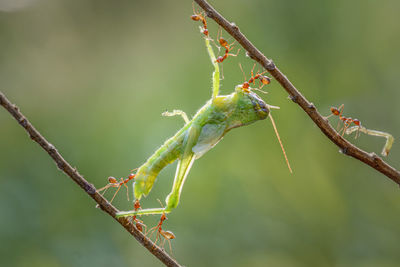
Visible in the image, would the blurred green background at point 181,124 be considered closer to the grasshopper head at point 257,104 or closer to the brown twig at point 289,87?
the grasshopper head at point 257,104

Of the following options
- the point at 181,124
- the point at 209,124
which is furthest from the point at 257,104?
the point at 181,124

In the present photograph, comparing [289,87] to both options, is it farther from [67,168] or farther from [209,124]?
[67,168]

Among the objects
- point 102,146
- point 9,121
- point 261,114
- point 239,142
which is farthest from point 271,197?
point 9,121

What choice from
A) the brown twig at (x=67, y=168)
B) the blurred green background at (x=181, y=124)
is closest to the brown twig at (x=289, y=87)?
the brown twig at (x=67, y=168)

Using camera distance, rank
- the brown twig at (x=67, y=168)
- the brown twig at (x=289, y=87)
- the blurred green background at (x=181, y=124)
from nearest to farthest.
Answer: the brown twig at (x=67, y=168), the brown twig at (x=289, y=87), the blurred green background at (x=181, y=124)

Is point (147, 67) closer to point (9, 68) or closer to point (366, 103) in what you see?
point (9, 68)
